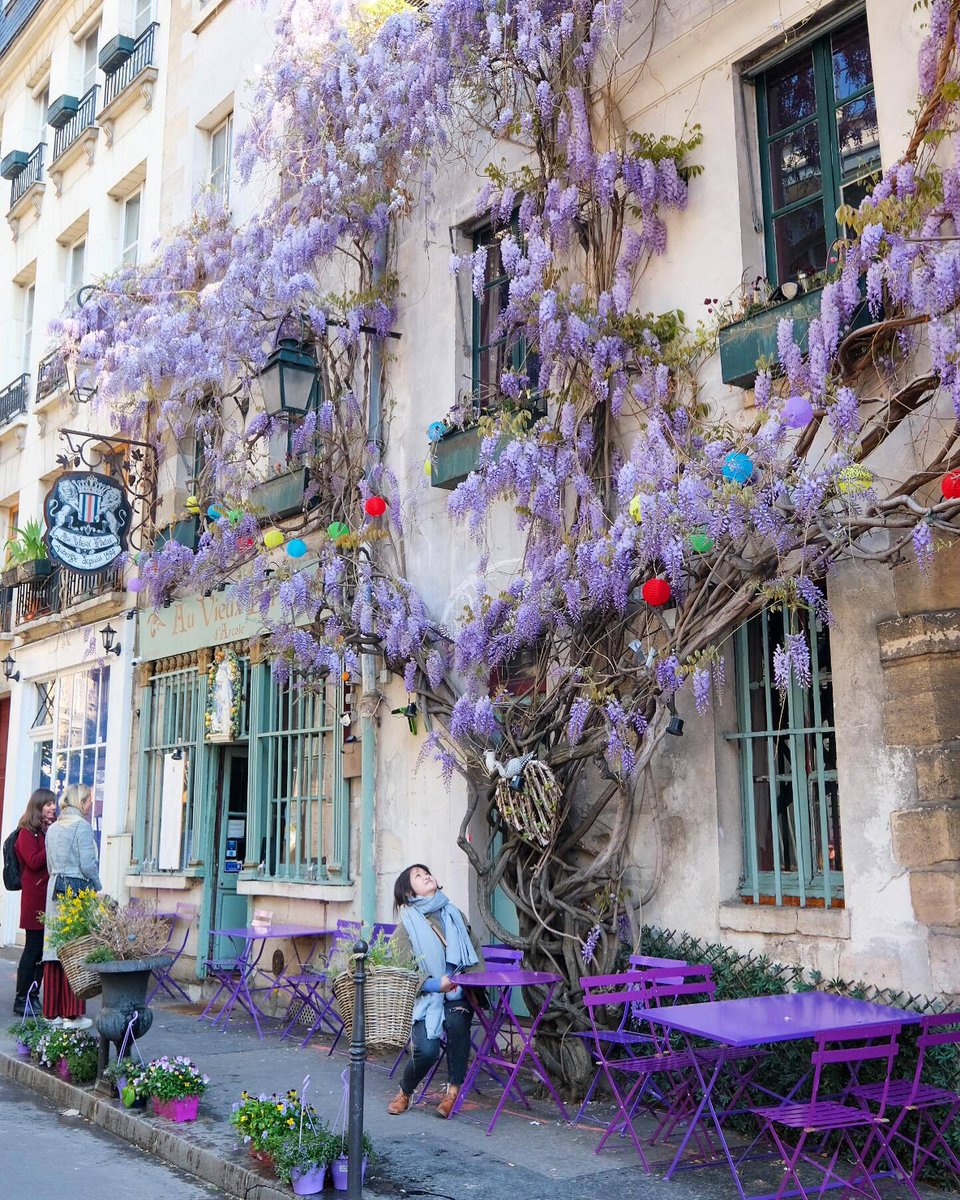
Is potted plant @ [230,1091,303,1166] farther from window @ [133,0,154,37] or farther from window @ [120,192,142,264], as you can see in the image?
window @ [133,0,154,37]

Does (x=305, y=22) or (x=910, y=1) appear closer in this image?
(x=910, y=1)

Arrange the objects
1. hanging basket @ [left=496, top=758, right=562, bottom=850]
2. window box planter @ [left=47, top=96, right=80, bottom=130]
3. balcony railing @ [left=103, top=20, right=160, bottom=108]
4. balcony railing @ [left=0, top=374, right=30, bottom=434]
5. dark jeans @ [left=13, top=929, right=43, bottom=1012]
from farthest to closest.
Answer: balcony railing @ [left=0, top=374, right=30, bottom=434] < window box planter @ [left=47, top=96, right=80, bottom=130] < balcony railing @ [left=103, top=20, right=160, bottom=108] < dark jeans @ [left=13, top=929, right=43, bottom=1012] < hanging basket @ [left=496, top=758, right=562, bottom=850]

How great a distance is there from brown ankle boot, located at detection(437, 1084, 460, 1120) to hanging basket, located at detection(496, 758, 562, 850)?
156cm

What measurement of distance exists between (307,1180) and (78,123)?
16271 mm

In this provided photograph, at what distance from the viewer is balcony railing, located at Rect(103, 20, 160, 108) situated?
15781mm

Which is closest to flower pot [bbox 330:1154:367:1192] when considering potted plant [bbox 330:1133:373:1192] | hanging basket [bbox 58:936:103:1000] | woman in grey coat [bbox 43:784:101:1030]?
potted plant [bbox 330:1133:373:1192]

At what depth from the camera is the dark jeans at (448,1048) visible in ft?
21.9

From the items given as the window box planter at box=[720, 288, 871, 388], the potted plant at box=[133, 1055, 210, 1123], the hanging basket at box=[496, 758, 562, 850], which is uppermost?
the window box planter at box=[720, 288, 871, 388]

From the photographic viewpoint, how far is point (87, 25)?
17.8 meters

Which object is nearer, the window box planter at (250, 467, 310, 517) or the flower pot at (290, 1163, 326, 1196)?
the flower pot at (290, 1163, 326, 1196)

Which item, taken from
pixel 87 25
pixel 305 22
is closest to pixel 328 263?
pixel 305 22

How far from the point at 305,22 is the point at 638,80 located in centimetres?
412

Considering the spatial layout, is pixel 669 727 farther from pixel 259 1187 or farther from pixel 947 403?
pixel 259 1187

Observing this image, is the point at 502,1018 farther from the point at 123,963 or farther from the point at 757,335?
the point at 757,335
